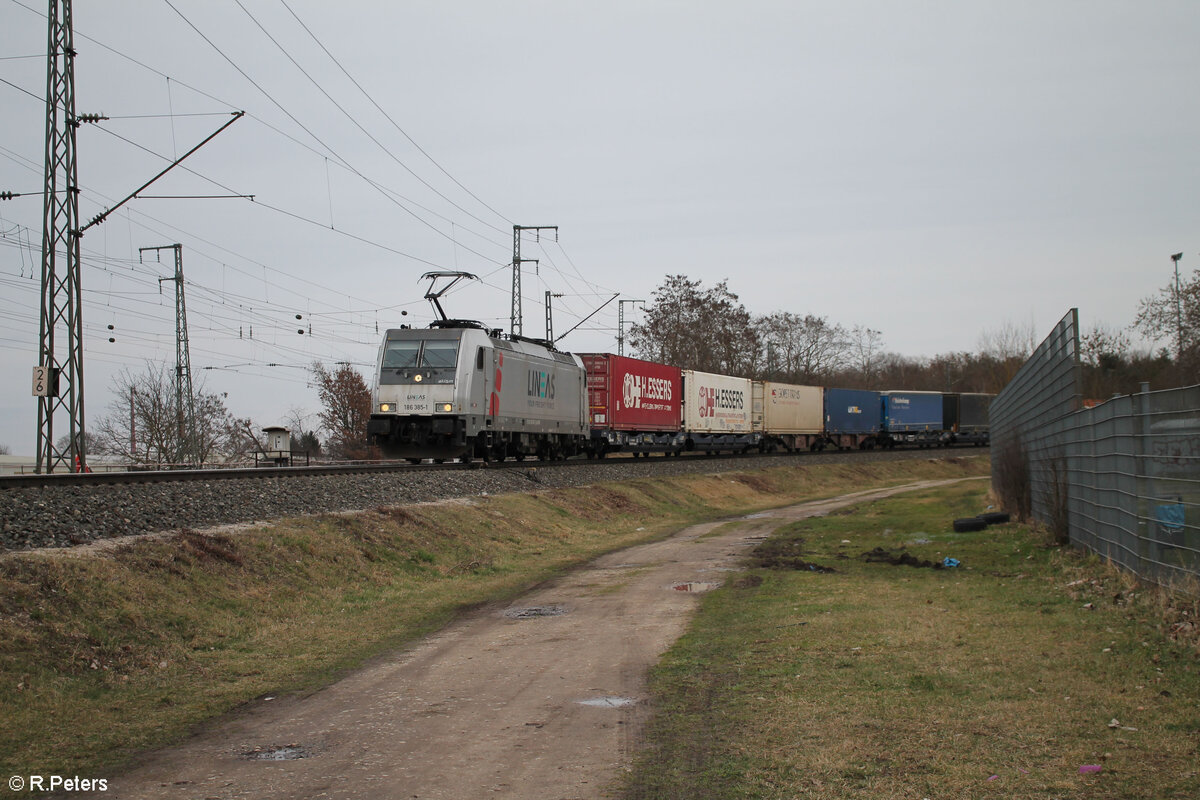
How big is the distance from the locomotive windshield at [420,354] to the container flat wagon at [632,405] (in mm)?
11578

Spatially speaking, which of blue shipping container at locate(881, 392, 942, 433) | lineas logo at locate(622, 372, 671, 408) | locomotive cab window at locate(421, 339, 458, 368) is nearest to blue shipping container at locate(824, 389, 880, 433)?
blue shipping container at locate(881, 392, 942, 433)

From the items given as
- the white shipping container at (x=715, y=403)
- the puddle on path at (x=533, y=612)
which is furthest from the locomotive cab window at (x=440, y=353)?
the white shipping container at (x=715, y=403)

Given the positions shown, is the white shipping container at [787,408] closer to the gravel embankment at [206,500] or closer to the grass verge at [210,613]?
the gravel embankment at [206,500]

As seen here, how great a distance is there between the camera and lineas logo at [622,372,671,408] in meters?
36.8

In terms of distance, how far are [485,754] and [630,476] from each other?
2684cm

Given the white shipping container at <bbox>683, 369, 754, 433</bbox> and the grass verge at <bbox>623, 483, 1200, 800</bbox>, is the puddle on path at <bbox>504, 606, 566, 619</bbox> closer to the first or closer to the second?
the grass verge at <bbox>623, 483, 1200, 800</bbox>

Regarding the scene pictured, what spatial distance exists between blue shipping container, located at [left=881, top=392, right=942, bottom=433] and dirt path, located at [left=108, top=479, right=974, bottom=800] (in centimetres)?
5394

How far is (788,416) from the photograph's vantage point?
52750mm

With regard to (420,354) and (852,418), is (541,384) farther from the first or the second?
(852,418)

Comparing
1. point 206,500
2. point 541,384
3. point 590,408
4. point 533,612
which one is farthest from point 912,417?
point 533,612

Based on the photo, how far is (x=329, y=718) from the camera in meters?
→ 6.79

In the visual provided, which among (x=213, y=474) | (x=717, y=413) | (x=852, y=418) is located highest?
(x=717, y=413)

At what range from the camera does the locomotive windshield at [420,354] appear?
23.9 meters

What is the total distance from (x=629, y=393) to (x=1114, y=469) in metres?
26.7
